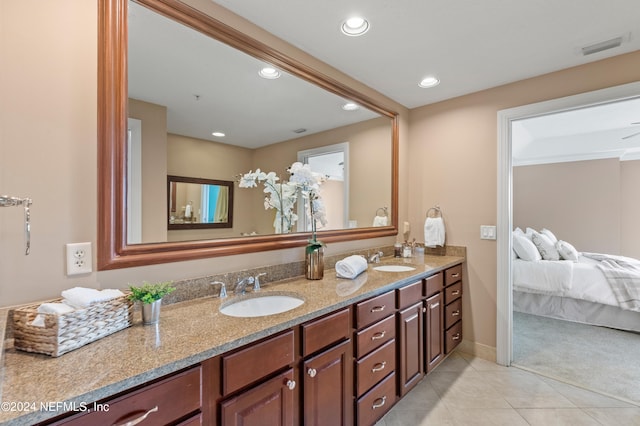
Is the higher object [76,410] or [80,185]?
[80,185]

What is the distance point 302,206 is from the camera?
6.44 feet

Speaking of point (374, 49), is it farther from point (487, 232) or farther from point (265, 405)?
point (265, 405)

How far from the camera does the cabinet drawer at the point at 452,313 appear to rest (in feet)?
7.85

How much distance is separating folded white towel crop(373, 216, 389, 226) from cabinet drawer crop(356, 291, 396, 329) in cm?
96

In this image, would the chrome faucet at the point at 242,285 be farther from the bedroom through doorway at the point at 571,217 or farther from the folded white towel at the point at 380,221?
the bedroom through doorway at the point at 571,217

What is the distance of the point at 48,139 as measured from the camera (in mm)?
1057

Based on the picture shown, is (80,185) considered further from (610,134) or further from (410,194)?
(610,134)

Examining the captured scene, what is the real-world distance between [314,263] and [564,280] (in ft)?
10.4

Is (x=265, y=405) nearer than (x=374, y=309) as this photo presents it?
Yes

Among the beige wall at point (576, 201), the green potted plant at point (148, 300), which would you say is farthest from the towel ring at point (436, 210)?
the beige wall at point (576, 201)

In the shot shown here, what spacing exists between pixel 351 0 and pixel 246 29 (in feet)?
1.95

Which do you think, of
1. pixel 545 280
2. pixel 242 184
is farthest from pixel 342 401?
pixel 545 280

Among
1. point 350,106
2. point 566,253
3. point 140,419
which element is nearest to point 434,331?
point 350,106

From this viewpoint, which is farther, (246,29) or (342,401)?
(246,29)
